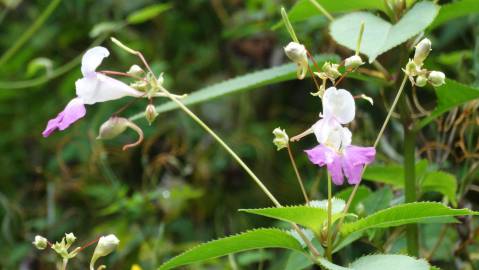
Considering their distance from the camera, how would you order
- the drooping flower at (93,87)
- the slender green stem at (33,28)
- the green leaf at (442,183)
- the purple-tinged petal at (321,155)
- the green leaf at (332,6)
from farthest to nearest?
the slender green stem at (33,28) → the green leaf at (442,183) → the green leaf at (332,6) → the drooping flower at (93,87) → the purple-tinged petal at (321,155)

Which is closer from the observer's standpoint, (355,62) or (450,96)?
(355,62)

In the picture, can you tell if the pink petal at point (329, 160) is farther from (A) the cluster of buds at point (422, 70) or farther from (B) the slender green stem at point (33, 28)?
(B) the slender green stem at point (33, 28)

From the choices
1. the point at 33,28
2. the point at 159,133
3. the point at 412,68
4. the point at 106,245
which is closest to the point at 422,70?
the point at 412,68

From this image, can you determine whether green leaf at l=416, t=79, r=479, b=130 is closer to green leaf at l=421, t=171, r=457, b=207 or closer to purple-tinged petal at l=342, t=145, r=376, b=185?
green leaf at l=421, t=171, r=457, b=207

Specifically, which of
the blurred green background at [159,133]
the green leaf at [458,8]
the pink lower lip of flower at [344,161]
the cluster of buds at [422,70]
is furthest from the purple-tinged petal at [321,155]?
the blurred green background at [159,133]

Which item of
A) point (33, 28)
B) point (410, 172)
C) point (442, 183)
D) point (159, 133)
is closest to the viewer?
point (410, 172)

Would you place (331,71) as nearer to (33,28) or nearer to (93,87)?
(93,87)

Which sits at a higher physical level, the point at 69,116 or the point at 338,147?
the point at 69,116
